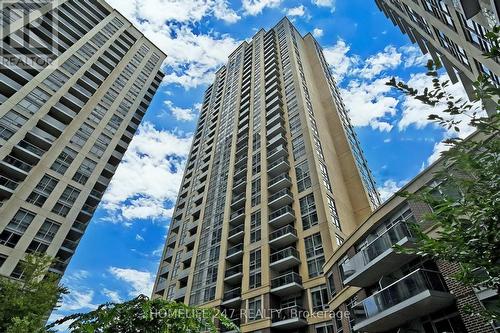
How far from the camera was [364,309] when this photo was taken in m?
14.4

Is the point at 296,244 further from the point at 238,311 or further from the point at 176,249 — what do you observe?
the point at 176,249

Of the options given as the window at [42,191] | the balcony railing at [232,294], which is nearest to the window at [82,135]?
the window at [42,191]

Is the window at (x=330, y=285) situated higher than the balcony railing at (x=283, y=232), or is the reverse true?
the balcony railing at (x=283, y=232)

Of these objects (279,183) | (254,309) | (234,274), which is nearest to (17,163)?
(234,274)

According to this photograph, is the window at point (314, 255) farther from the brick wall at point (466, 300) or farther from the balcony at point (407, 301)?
the brick wall at point (466, 300)

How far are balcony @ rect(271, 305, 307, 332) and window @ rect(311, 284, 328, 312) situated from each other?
1.23 metres

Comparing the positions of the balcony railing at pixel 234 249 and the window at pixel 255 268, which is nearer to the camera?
the window at pixel 255 268

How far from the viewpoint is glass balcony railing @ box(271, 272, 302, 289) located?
2621 centimetres

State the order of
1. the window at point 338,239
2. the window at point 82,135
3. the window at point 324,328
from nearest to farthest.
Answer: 1. the window at point 324,328
2. the window at point 338,239
3. the window at point 82,135

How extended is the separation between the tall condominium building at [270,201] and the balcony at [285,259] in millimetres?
103

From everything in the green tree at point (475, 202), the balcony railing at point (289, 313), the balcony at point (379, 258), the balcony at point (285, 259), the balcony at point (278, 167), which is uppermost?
the balcony at point (278, 167)

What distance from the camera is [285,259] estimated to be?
90.5 feet

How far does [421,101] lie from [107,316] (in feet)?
25.4

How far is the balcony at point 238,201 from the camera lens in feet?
124
